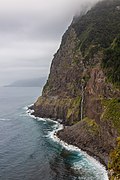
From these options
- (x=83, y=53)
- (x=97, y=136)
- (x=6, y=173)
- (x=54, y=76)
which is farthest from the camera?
(x=54, y=76)

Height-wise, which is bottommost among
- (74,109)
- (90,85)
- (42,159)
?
(42,159)

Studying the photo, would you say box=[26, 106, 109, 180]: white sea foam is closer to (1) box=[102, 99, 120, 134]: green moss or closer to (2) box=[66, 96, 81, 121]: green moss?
(2) box=[66, 96, 81, 121]: green moss

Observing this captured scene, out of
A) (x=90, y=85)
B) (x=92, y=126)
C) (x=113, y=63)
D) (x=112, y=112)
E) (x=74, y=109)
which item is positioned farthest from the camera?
(x=74, y=109)

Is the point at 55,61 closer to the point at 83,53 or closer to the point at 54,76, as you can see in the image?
the point at 54,76

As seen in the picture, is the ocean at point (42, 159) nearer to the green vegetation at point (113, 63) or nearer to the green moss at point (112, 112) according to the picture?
the green moss at point (112, 112)

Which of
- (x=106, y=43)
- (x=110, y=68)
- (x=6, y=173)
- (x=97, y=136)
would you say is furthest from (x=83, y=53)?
(x=6, y=173)

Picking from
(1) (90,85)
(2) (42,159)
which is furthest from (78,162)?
(1) (90,85)

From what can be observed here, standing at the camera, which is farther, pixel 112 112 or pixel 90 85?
pixel 90 85

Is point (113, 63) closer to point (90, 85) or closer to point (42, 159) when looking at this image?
point (90, 85)
